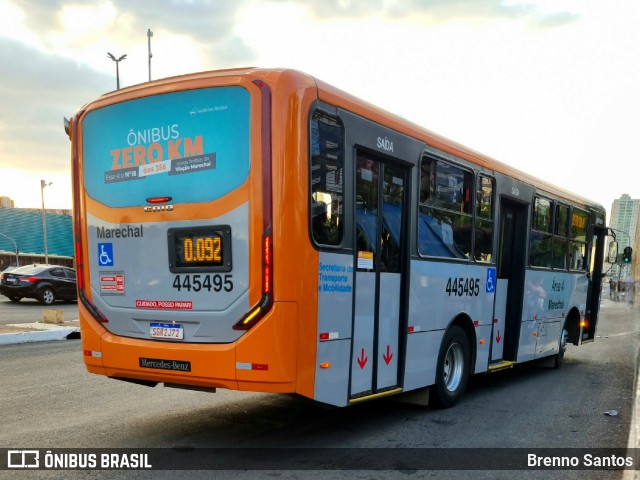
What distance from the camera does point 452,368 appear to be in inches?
283

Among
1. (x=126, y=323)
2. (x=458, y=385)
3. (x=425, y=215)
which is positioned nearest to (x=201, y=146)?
(x=126, y=323)

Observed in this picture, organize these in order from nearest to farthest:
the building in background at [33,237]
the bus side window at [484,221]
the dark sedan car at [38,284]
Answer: the bus side window at [484,221] → the dark sedan car at [38,284] → the building in background at [33,237]

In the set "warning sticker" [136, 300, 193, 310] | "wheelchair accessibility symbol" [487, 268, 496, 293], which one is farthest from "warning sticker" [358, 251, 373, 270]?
"wheelchair accessibility symbol" [487, 268, 496, 293]

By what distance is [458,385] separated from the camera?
7.20m

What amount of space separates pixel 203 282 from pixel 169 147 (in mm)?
1278

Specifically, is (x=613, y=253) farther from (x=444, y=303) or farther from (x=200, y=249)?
(x=200, y=249)

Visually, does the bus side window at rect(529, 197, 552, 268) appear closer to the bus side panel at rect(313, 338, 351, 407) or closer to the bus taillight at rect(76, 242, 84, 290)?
the bus side panel at rect(313, 338, 351, 407)

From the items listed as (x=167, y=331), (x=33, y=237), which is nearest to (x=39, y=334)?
(x=167, y=331)

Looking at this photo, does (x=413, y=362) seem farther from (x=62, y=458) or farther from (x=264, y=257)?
(x=62, y=458)

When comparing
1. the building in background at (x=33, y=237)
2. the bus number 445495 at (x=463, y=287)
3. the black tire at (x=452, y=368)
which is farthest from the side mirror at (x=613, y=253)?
the building in background at (x=33, y=237)

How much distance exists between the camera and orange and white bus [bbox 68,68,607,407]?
4566mm

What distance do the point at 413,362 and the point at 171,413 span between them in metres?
2.84

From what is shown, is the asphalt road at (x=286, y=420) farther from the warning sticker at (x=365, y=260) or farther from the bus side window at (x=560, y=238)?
the bus side window at (x=560, y=238)

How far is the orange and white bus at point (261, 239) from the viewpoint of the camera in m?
4.57
